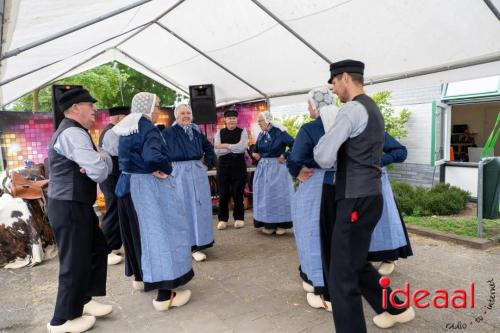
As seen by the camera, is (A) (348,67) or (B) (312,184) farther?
(B) (312,184)

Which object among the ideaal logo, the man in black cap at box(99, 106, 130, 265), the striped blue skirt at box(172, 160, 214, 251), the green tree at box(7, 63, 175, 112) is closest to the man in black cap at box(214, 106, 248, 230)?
the striped blue skirt at box(172, 160, 214, 251)

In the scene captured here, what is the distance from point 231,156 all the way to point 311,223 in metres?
2.98

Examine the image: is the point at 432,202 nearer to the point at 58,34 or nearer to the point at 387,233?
the point at 387,233

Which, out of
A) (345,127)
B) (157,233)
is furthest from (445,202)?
(157,233)

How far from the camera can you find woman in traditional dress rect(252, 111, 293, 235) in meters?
5.08

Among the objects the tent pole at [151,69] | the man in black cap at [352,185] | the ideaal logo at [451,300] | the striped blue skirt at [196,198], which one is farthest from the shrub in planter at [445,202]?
the tent pole at [151,69]

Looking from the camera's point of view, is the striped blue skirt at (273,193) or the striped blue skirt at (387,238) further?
the striped blue skirt at (273,193)

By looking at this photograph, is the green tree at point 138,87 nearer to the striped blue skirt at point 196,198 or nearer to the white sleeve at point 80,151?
the striped blue skirt at point 196,198

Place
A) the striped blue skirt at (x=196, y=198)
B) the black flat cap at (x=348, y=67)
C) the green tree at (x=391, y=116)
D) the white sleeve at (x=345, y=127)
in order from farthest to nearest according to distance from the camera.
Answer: the green tree at (x=391, y=116) → the striped blue skirt at (x=196, y=198) → the black flat cap at (x=348, y=67) → the white sleeve at (x=345, y=127)

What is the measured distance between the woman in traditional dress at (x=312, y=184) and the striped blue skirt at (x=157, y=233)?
41.1 inches

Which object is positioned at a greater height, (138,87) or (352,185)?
(138,87)

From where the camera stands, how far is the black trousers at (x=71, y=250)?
2.64 m

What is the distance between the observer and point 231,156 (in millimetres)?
5793

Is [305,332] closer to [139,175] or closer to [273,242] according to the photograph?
[139,175]
